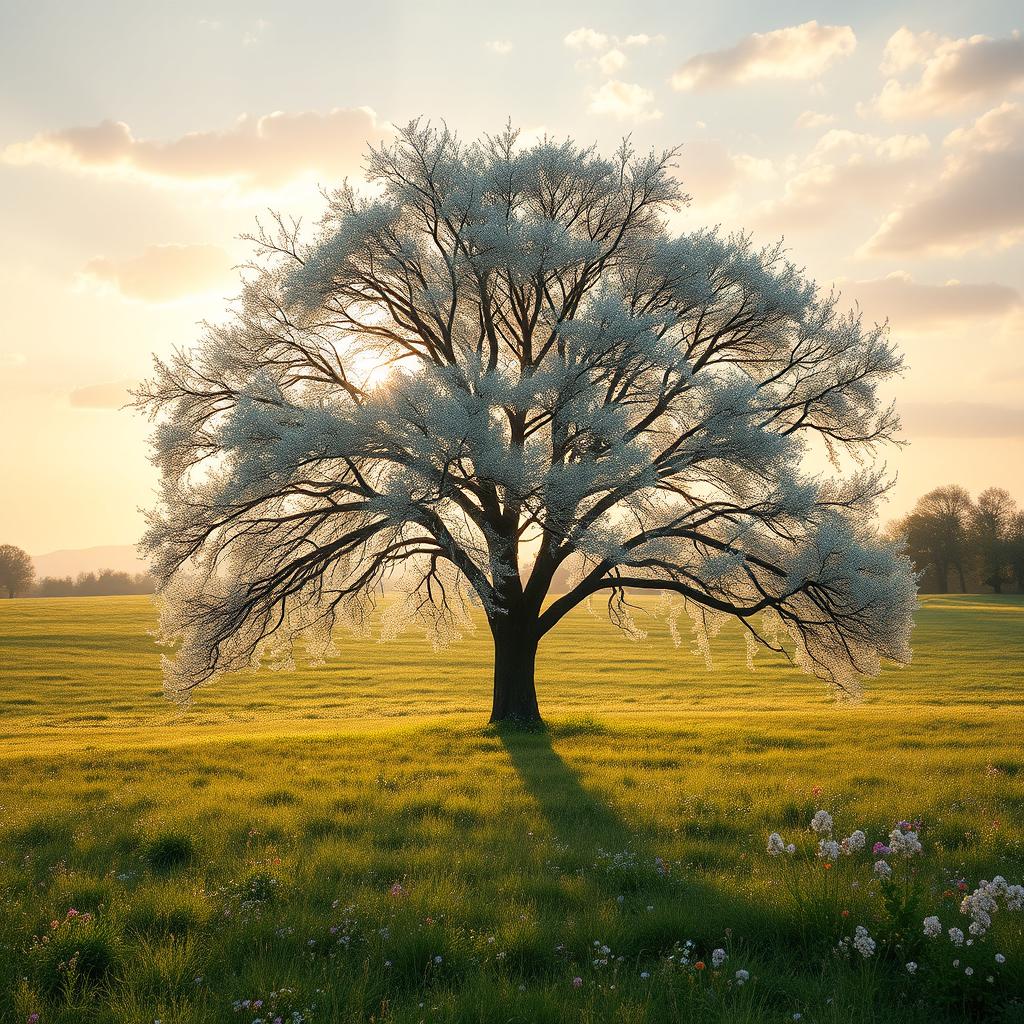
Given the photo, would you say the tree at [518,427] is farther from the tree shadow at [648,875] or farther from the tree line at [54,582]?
the tree line at [54,582]

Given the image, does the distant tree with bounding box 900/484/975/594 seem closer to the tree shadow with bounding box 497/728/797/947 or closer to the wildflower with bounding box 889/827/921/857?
the tree shadow with bounding box 497/728/797/947

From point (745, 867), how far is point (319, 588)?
14.2 meters

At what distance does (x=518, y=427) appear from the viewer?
19.1 meters

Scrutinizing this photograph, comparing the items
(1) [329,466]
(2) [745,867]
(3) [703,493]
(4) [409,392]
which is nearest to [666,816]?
(2) [745,867]

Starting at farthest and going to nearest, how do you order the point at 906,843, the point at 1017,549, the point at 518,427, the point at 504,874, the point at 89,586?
1. the point at 89,586
2. the point at 1017,549
3. the point at 518,427
4. the point at 504,874
5. the point at 906,843

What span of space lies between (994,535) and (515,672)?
298ft

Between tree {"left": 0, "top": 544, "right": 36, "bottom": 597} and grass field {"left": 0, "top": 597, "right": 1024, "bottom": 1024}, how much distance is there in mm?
101607

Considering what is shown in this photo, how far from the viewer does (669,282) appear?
1836 cm

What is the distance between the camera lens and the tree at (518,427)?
50.4 feet

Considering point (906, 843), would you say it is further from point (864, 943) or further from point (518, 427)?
point (518, 427)

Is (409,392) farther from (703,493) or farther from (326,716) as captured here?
(326,716)

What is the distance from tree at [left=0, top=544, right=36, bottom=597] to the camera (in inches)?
4112

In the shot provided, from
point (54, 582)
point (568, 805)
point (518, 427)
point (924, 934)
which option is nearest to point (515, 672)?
point (518, 427)

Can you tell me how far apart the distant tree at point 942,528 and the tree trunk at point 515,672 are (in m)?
86.2
